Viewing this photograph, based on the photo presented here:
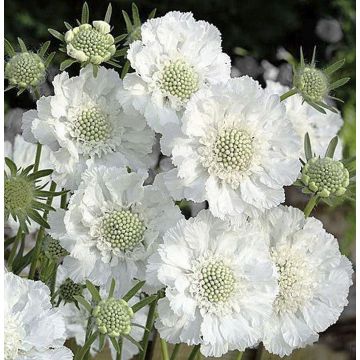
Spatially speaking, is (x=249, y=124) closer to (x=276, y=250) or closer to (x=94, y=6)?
(x=276, y=250)

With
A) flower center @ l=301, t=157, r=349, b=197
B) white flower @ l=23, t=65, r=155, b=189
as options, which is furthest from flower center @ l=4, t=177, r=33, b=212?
flower center @ l=301, t=157, r=349, b=197

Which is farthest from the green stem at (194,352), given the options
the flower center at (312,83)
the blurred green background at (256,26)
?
the blurred green background at (256,26)

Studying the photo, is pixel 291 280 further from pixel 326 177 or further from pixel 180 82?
pixel 180 82

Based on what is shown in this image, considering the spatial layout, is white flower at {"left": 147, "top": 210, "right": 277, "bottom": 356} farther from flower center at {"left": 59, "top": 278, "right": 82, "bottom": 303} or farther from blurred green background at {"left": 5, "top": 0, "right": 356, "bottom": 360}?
blurred green background at {"left": 5, "top": 0, "right": 356, "bottom": 360}

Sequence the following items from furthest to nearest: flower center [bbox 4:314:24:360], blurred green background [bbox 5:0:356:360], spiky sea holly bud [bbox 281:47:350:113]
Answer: blurred green background [bbox 5:0:356:360] → spiky sea holly bud [bbox 281:47:350:113] → flower center [bbox 4:314:24:360]

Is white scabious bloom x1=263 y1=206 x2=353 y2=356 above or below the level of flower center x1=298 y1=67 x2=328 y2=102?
below

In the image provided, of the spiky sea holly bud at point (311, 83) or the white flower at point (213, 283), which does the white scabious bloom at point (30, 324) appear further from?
the spiky sea holly bud at point (311, 83)
